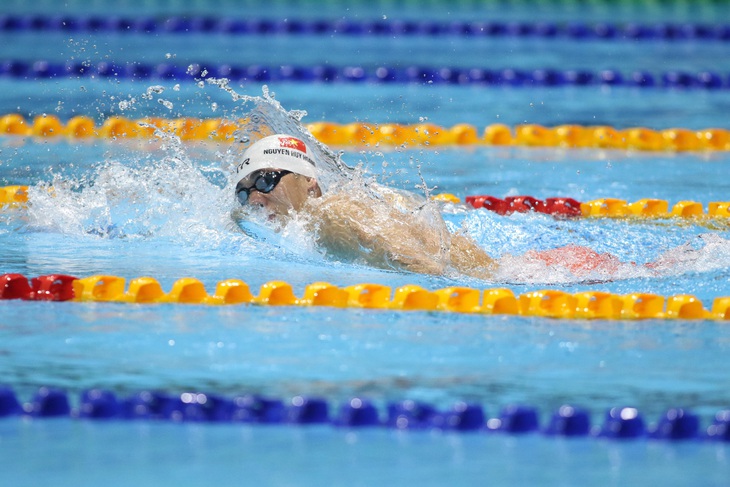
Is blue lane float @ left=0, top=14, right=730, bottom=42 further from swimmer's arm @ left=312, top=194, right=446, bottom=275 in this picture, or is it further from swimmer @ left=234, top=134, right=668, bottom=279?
swimmer's arm @ left=312, top=194, right=446, bottom=275

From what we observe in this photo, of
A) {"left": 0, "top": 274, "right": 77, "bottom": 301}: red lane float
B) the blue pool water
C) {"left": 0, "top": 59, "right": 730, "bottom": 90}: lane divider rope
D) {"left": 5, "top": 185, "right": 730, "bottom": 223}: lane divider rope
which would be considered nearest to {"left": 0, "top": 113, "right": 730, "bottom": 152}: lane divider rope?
the blue pool water

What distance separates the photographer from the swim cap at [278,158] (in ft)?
14.1

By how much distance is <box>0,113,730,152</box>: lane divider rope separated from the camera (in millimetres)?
6844

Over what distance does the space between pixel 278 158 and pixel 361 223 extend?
402 mm

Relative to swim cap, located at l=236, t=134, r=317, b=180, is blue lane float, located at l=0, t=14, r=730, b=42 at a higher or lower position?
higher

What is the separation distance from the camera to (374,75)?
8.30 m

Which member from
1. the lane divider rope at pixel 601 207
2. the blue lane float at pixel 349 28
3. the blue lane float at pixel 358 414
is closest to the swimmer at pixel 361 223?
the lane divider rope at pixel 601 207

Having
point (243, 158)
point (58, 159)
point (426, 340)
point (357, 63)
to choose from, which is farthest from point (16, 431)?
point (357, 63)

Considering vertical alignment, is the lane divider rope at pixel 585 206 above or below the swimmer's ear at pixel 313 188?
above

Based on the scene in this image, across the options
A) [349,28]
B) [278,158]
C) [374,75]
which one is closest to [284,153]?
[278,158]

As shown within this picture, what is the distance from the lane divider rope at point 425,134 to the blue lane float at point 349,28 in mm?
3125

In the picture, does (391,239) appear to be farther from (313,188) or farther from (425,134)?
(425,134)

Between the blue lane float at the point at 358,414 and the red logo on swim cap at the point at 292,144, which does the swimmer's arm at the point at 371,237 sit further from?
the blue lane float at the point at 358,414

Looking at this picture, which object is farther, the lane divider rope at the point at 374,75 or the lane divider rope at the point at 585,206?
the lane divider rope at the point at 374,75
